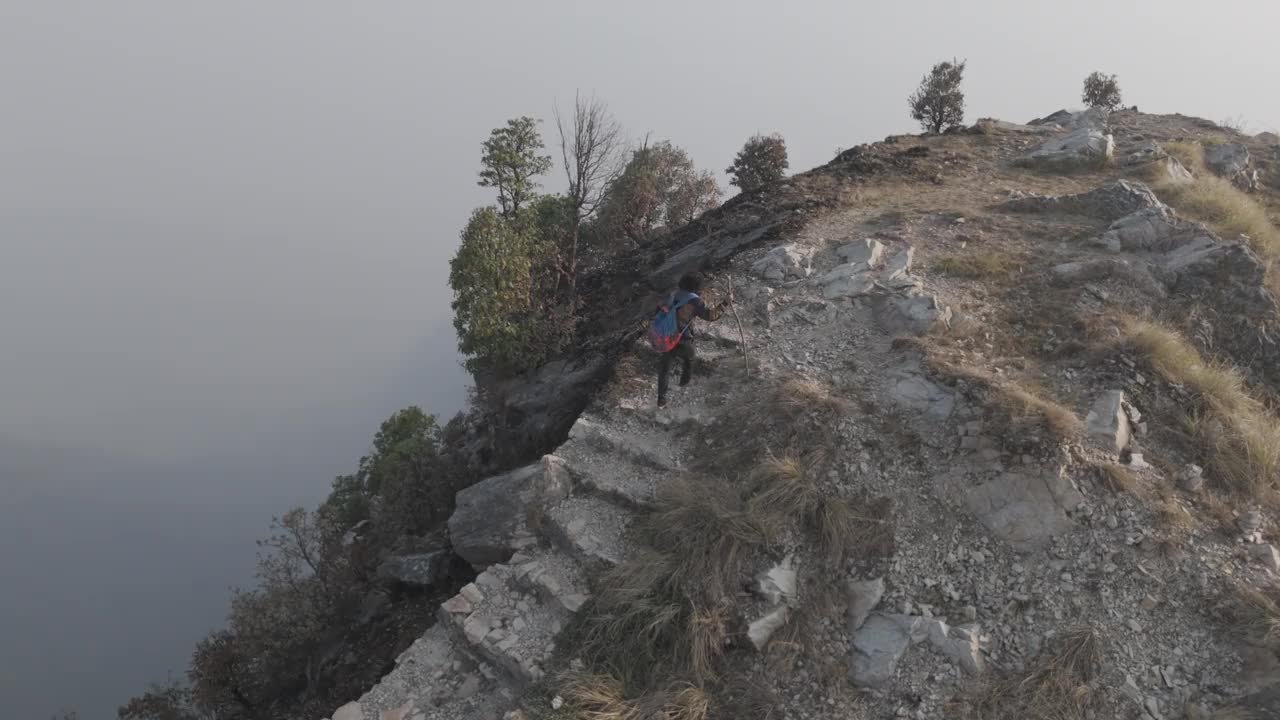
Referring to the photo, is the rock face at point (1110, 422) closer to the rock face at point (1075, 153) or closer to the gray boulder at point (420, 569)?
the gray boulder at point (420, 569)

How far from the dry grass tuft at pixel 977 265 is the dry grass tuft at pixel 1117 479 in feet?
17.0

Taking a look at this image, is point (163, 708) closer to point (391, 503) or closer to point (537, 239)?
point (391, 503)

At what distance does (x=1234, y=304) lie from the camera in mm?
10773

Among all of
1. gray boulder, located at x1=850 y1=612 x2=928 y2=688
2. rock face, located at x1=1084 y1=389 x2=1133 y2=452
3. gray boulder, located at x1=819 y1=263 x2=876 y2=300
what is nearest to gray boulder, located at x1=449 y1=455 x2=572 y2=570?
gray boulder, located at x1=850 y1=612 x2=928 y2=688

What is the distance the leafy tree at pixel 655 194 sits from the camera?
23.7 m

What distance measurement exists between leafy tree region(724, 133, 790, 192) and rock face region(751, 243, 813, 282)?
10834mm

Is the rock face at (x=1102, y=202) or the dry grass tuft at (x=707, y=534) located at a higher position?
the rock face at (x=1102, y=202)

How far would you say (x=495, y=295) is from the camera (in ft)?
44.9

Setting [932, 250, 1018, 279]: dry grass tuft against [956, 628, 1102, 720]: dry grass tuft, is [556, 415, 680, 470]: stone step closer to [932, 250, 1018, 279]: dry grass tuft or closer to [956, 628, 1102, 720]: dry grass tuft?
[956, 628, 1102, 720]: dry grass tuft

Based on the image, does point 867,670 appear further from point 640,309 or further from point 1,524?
point 1,524

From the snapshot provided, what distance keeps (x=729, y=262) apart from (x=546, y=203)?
34.5 feet

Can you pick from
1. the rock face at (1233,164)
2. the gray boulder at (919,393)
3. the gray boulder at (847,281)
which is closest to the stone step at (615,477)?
the gray boulder at (919,393)

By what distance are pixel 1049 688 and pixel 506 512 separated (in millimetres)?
6853

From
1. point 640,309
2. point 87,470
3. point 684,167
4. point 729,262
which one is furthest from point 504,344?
point 87,470
